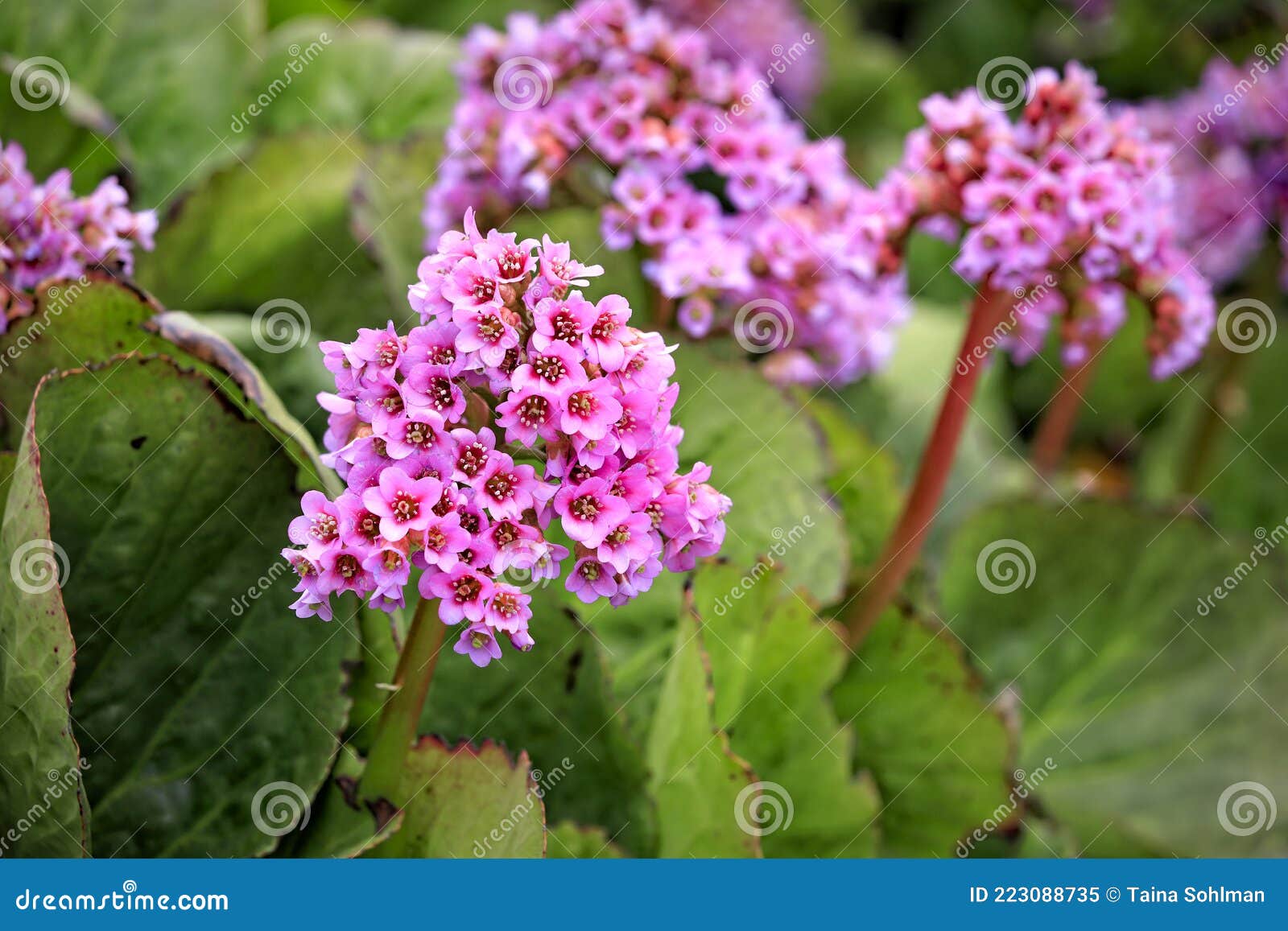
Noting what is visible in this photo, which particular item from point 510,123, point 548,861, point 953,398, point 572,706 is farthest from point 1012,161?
point 548,861

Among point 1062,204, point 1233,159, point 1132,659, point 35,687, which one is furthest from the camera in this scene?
point 1233,159

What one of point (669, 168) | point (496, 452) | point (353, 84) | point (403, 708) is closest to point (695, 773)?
point (403, 708)

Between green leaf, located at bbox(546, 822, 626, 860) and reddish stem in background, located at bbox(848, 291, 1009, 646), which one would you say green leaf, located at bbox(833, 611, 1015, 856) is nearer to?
reddish stem in background, located at bbox(848, 291, 1009, 646)

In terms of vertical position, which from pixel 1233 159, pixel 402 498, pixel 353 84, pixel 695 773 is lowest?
pixel 695 773

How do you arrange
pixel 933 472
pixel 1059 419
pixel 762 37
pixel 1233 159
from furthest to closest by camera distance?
1. pixel 762 37
2. pixel 1059 419
3. pixel 1233 159
4. pixel 933 472

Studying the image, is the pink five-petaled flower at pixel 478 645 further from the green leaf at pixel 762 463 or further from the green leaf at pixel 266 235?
the green leaf at pixel 266 235

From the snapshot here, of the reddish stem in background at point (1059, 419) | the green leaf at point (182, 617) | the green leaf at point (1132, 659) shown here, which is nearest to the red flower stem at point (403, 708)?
the green leaf at point (182, 617)

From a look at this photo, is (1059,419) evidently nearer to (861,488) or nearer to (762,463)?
(861,488)
